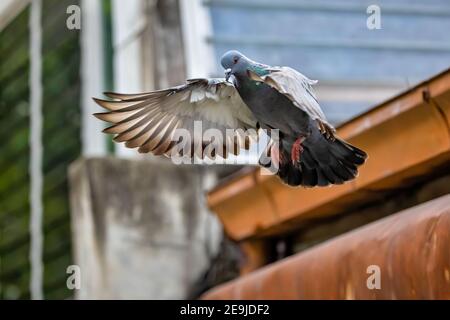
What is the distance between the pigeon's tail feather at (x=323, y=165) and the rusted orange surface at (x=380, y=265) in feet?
1.40

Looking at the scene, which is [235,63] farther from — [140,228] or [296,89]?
[140,228]

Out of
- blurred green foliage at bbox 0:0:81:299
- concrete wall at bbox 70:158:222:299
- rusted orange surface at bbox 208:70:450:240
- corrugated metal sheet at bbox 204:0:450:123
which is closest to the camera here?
rusted orange surface at bbox 208:70:450:240

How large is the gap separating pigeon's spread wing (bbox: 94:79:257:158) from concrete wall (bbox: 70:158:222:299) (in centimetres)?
255

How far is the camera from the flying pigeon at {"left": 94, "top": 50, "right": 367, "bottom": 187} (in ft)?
11.6

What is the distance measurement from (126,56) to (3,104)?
1.70m

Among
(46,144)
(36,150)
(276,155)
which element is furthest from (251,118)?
(36,150)

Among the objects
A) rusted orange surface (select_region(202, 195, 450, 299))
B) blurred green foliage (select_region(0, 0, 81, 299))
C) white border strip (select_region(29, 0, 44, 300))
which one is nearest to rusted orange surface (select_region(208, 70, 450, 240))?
rusted orange surface (select_region(202, 195, 450, 299))

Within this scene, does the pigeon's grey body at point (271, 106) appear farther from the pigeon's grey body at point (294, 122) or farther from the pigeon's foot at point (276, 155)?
the pigeon's foot at point (276, 155)

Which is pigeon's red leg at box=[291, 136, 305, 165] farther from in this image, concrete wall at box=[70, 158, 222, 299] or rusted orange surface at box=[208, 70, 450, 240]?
concrete wall at box=[70, 158, 222, 299]

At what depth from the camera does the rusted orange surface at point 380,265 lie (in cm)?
405

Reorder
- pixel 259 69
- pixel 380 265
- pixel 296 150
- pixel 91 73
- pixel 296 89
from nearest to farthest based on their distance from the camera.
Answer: pixel 296 89 → pixel 259 69 → pixel 296 150 → pixel 380 265 → pixel 91 73

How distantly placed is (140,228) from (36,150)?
1.79 meters

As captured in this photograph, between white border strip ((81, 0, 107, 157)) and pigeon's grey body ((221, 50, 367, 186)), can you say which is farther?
white border strip ((81, 0, 107, 157))

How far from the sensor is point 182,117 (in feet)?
14.2
